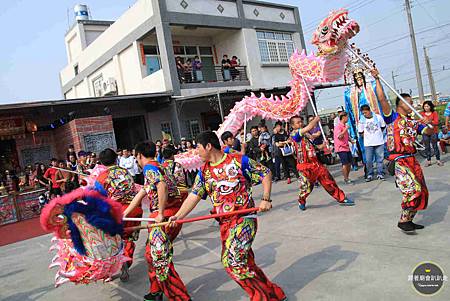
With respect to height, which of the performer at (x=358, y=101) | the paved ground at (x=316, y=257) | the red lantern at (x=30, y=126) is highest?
the red lantern at (x=30, y=126)

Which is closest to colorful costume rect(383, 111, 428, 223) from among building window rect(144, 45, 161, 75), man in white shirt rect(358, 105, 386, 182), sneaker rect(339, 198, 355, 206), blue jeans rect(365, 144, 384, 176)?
sneaker rect(339, 198, 355, 206)

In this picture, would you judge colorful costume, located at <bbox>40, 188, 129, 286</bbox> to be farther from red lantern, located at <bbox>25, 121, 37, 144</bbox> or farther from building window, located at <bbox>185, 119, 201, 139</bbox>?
building window, located at <bbox>185, 119, 201, 139</bbox>

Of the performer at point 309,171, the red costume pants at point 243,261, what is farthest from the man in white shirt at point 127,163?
the red costume pants at point 243,261

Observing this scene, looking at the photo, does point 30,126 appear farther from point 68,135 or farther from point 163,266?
point 163,266

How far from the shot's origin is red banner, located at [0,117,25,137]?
38.9 ft

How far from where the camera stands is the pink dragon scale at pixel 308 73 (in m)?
5.65

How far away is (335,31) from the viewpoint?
18.6 ft

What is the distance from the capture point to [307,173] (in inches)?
234

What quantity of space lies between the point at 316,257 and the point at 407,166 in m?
1.45

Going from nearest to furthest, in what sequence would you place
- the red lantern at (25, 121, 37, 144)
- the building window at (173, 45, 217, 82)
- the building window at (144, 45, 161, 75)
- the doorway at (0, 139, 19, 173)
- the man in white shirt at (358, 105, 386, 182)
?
the man in white shirt at (358, 105, 386, 182)
the red lantern at (25, 121, 37, 144)
the doorway at (0, 139, 19, 173)
the building window at (144, 45, 161, 75)
the building window at (173, 45, 217, 82)

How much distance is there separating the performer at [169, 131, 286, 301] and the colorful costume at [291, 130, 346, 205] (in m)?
2.81

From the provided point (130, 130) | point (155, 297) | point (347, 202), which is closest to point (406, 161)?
point (347, 202)

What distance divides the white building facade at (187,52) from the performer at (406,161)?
8.84m

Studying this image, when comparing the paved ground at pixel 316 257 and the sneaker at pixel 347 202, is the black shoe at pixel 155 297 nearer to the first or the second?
the paved ground at pixel 316 257
